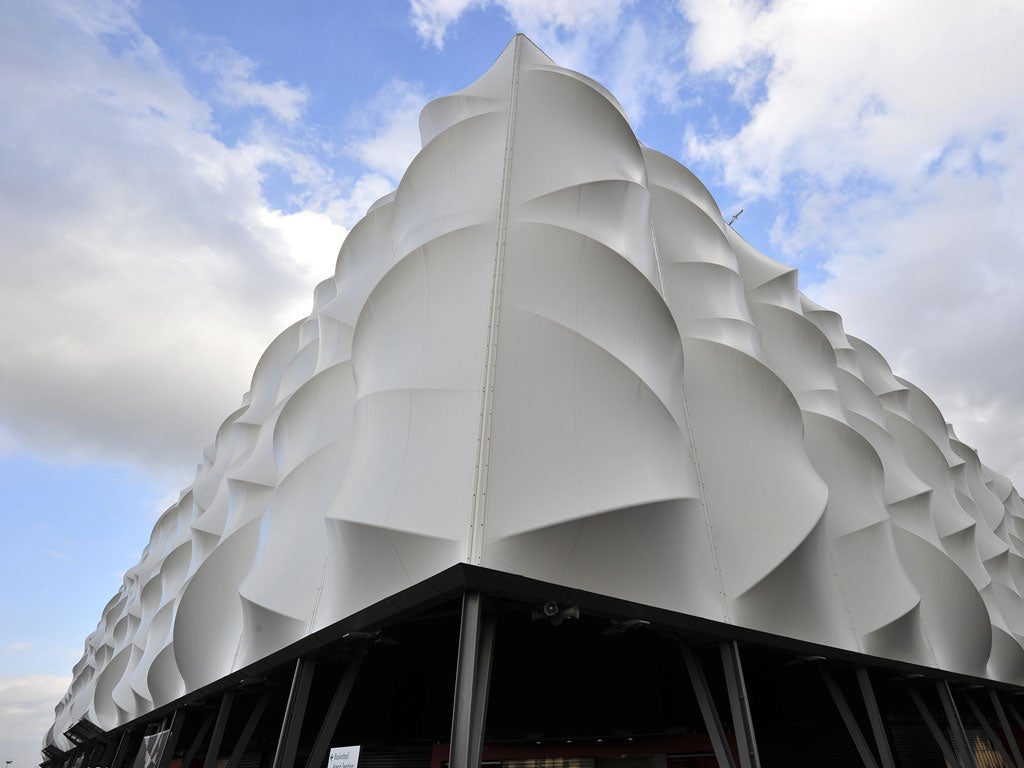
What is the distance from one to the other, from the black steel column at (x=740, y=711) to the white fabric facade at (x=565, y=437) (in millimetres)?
907

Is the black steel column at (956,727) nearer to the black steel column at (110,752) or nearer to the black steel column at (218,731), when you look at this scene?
the black steel column at (218,731)

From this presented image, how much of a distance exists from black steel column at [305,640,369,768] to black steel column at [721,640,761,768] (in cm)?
621

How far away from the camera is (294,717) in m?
10.4

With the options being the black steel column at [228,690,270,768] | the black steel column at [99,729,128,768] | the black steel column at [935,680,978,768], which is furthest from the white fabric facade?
the black steel column at [99,729,128,768]

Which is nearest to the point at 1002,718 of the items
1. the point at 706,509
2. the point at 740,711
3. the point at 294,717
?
the point at 706,509

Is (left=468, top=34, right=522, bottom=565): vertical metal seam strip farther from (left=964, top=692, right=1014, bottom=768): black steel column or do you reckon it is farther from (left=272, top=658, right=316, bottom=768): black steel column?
(left=964, top=692, right=1014, bottom=768): black steel column

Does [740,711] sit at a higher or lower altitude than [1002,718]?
lower

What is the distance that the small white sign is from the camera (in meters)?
7.23

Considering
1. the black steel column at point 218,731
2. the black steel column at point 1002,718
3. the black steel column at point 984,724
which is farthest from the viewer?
the black steel column at point 1002,718

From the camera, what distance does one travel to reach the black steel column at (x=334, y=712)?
393 inches

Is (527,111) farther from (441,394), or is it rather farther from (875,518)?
(875,518)

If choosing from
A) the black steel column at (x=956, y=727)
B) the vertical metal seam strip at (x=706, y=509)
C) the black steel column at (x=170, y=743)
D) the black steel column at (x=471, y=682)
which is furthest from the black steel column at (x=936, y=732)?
the black steel column at (x=170, y=743)

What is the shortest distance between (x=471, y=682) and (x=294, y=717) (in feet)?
14.4

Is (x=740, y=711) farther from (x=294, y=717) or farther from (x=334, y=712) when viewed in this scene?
(x=294, y=717)
